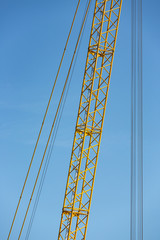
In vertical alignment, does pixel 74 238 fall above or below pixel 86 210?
below

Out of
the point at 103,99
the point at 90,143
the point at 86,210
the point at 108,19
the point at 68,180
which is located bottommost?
the point at 86,210

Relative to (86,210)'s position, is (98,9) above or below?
above

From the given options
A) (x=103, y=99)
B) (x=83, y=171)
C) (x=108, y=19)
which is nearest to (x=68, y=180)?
(x=83, y=171)

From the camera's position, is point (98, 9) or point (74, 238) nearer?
point (74, 238)

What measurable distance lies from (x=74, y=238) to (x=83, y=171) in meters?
5.08

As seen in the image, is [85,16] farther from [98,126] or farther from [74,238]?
[74,238]

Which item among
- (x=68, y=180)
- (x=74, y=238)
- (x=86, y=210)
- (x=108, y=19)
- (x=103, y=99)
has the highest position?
(x=108, y=19)

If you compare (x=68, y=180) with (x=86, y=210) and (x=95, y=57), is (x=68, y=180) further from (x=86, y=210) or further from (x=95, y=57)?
(x=95, y=57)

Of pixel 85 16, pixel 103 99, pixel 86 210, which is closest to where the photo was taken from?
pixel 86 210

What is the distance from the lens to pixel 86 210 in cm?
2612

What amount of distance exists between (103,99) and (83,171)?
582cm

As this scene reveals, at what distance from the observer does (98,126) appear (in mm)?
27109

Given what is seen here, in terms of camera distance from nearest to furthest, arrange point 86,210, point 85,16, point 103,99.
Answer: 1. point 86,210
2. point 103,99
3. point 85,16

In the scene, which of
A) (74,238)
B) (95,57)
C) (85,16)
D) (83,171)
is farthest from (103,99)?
(74,238)
